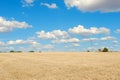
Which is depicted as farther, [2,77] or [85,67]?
[85,67]

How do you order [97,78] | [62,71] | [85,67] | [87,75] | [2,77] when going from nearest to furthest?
[97,78] < [87,75] < [2,77] < [62,71] < [85,67]

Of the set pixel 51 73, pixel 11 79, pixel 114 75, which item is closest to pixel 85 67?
pixel 51 73

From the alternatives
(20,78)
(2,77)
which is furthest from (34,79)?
(2,77)

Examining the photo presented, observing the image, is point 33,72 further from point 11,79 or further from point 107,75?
point 107,75

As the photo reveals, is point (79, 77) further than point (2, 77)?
No

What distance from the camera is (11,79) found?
28656 millimetres

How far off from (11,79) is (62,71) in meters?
6.51

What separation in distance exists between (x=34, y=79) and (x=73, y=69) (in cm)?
669

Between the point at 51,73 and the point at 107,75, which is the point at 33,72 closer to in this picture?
the point at 51,73

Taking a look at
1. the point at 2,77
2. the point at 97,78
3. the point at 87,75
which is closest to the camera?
the point at 97,78

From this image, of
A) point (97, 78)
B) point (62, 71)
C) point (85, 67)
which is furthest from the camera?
point (85, 67)

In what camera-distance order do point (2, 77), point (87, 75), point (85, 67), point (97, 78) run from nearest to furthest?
point (97, 78) → point (87, 75) → point (2, 77) → point (85, 67)

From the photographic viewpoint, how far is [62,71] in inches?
1249

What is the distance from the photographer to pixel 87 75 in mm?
27984
